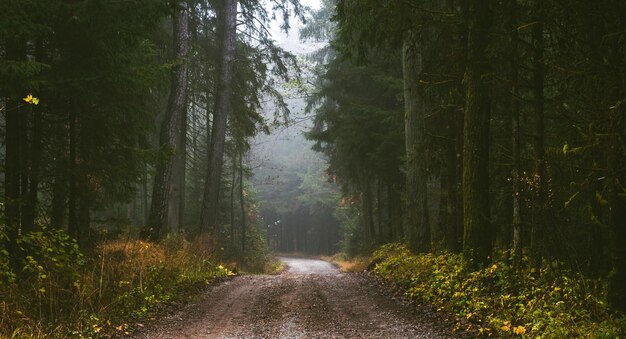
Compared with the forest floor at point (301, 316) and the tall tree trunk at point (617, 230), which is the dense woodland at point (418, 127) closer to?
the tall tree trunk at point (617, 230)

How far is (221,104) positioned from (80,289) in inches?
507

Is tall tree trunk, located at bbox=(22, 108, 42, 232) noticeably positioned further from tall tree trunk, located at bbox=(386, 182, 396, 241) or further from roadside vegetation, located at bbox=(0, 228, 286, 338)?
tall tree trunk, located at bbox=(386, 182, 396, 241)

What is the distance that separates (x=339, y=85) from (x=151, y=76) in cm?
1221

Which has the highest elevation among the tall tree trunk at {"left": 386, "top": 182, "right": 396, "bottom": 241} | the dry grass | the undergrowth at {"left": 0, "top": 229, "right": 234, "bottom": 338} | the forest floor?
the tall tree trunk at {"left": 386, "top": 182, "right": 396, "bottom": 241}

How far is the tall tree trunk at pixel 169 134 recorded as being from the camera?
1421 centimetres

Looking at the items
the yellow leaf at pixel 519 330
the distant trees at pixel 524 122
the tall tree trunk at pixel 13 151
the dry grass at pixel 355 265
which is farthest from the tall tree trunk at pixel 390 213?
the tall tree trunk at pixel 13 151

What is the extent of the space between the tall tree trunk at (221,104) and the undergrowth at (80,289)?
796 centimetres

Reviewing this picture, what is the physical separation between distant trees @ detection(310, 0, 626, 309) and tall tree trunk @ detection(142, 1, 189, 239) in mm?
6643

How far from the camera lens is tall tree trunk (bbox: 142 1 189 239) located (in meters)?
14.2

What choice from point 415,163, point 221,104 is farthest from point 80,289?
point 221,104

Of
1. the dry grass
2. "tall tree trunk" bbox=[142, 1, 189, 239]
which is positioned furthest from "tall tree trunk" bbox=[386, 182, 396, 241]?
"tall tree trunk" bbox=[142, 1, 189, 239]

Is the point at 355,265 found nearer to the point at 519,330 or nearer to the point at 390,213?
the point at 390,213

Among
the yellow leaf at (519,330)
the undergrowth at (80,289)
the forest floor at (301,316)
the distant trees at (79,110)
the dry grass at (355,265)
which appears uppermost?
the distant trees at (79,110)

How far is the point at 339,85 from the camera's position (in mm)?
20891
